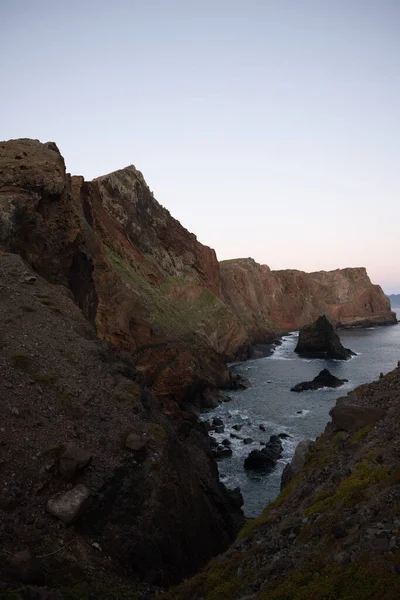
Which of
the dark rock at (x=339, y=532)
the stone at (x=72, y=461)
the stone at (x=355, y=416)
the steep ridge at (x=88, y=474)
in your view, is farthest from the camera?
the stone at (x=355, y=416)

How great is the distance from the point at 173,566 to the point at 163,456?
385 cm

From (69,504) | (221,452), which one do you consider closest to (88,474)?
(69,504)

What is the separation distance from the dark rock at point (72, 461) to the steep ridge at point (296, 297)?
326 ft

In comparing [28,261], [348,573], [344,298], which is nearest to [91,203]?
[28,261]

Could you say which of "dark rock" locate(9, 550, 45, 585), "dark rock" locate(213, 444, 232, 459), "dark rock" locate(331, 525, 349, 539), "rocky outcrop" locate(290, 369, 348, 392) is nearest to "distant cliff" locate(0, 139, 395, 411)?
"dark rock" locate(213, 444, 232, 459)

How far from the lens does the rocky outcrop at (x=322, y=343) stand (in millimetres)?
88750

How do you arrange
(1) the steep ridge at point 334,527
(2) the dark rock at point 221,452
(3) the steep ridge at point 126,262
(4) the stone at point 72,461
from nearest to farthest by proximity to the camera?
1. (1) the steep ridge at point 334,527
2. (4) the stone at point 72,461
3. (3) the steep ridge at point 126,262
4. (2) the dark rock at point 221,452

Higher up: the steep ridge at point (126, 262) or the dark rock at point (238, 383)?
the steep ridge at point (126, 262)

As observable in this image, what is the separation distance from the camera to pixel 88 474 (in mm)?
15133

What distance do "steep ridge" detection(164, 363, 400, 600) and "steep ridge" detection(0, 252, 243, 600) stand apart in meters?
2.36

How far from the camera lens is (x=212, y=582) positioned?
1217cm

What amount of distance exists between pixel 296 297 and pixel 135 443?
142331 mm

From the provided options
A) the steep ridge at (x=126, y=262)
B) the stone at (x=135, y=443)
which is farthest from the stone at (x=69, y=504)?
the steep ridge at (x=126, y=262)

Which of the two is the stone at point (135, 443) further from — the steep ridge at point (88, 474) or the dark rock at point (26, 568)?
the dark rock at point (26, 568)
